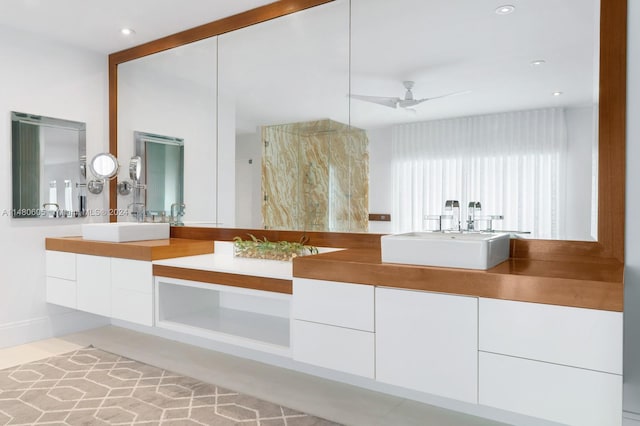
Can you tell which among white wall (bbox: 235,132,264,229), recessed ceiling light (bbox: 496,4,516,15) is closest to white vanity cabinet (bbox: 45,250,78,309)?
white wall (bbox: 235,132,264,229)

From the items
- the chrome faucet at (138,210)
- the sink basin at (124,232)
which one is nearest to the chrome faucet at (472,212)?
the sink basin at (124,232)

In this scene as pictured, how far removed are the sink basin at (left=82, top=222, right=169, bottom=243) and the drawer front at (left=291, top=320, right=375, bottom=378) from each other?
68.6 inches

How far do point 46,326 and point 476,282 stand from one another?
3535 millimetres

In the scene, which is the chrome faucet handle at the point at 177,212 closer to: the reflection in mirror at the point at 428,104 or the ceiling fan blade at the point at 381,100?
the reflection in mirror at the point at 428,104

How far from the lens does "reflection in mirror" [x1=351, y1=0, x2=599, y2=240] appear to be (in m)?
2.15

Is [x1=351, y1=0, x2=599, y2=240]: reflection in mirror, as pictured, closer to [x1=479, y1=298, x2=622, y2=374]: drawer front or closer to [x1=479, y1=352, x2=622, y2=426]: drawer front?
[x1=479, y1=298, x2=622, y2=374]: drawer front

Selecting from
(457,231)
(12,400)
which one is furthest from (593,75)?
(12,400)

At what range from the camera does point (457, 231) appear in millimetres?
2416

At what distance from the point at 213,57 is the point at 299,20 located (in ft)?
2.73

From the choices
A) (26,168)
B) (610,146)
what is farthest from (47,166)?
(610,146)

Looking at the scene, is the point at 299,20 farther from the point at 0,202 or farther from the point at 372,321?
the point at 0,202

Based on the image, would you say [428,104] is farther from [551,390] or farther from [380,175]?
[551,390]

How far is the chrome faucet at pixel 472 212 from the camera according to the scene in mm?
2363

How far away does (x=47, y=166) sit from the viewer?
3.61 meters
